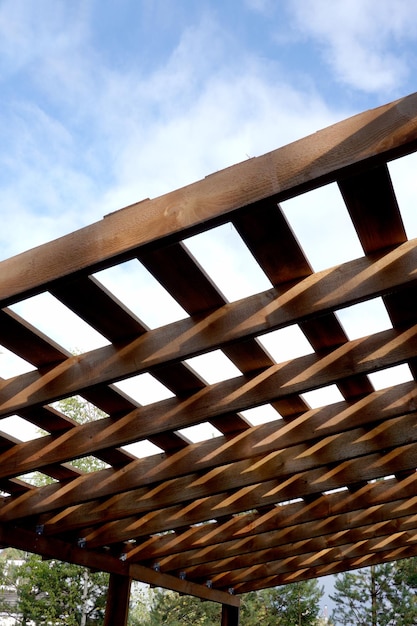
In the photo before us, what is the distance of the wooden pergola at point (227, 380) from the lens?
240 cm

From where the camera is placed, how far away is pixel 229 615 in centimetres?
955

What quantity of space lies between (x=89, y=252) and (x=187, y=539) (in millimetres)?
5150

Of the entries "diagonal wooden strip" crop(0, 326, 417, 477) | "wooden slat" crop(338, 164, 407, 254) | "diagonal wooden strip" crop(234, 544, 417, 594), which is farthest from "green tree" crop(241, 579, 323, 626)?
"wooden slat" crop(338, 164, 407, 254)

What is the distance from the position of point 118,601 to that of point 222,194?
6.05 m

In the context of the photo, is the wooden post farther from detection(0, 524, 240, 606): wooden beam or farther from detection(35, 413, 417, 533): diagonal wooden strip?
detection(35, 413, 417, 533): diagonal wooden strip

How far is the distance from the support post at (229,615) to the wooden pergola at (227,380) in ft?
9.47

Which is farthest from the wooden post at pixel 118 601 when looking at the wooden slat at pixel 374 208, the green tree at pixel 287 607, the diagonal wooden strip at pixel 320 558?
the green tree at pixel 287 607

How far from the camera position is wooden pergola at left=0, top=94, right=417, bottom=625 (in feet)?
7.89

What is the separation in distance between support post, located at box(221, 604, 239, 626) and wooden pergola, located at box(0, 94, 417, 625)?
289 cm

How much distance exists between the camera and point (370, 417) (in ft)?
14.0

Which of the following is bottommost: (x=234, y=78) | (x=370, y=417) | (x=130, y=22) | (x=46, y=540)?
(x=46, y=540)

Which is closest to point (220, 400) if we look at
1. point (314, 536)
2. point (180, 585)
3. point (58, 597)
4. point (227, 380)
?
point (227, 380)

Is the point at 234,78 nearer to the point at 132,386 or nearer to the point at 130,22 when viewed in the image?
the point at 130,22

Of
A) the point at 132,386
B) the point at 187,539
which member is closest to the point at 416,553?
the point at 187,539
